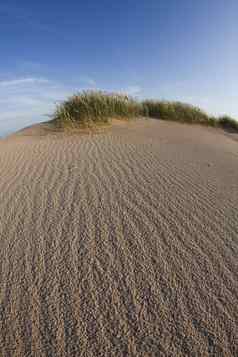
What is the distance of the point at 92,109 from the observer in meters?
6.75

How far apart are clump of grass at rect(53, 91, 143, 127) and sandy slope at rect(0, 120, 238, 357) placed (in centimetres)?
360

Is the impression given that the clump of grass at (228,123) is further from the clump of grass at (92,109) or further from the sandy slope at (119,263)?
the sandy slope at (119,263)

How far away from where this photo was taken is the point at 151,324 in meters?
1.05

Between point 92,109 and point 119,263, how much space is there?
19.0ft

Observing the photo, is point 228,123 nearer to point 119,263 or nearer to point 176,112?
point 176,112

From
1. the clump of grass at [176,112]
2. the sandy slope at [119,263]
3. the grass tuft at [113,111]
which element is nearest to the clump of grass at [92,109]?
the grass tuft at [113,111]

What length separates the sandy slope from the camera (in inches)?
39.9

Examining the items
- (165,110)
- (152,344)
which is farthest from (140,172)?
(165,110)

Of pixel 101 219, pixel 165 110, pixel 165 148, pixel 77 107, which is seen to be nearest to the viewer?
pixel 101 219

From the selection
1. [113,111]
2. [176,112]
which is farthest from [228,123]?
[113,111]

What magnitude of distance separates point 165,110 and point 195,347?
8691 millimetres

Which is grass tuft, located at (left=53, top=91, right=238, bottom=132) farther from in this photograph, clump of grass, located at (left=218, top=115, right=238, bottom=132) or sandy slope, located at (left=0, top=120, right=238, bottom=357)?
sandy slope, located at (left=0, top=120, right=238, bottom=357)

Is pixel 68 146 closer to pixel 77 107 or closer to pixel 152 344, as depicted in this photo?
pixel 77 107

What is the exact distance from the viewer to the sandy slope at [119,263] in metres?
1.01
